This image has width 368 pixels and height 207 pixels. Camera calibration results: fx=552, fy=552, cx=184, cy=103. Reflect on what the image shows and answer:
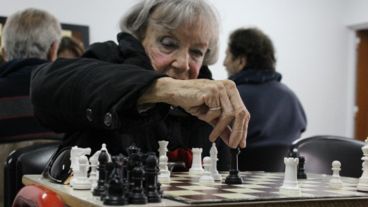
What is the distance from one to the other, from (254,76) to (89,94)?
1879 millimetres

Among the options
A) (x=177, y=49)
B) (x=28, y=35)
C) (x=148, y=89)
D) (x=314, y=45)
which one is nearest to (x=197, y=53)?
(x=177, y=49)

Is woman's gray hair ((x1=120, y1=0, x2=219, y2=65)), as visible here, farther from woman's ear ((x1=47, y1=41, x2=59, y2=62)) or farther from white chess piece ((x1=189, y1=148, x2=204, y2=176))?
woman's ear ((x1=47, y1=41, x2=59, y2=62))

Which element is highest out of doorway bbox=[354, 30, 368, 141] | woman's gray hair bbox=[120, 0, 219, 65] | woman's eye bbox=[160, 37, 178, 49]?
woman's gray hair bbox=[120, 0, 219, 65]

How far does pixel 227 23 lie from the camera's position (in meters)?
5.33

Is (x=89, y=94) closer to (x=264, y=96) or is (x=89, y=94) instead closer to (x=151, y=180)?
(x=151, y=180)

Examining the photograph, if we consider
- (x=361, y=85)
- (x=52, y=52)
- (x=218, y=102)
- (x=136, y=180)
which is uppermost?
(x=52, y=52)

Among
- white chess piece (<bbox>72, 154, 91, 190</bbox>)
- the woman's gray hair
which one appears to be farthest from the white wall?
white chess piece (<bbox>72, 154, 91, 190</bbox>)

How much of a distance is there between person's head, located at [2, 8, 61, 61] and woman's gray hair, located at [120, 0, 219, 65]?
1.02 meters

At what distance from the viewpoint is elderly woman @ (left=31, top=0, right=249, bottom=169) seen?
3.92 feet

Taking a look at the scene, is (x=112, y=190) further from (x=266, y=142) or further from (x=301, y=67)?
(x=301, y=67)

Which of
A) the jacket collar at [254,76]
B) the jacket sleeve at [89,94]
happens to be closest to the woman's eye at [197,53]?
the jacket sleeve at [89,94]

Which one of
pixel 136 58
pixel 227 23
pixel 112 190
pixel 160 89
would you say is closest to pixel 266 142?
pixel 136 58

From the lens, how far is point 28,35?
2682 mm

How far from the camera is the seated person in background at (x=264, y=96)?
9.72 feet
